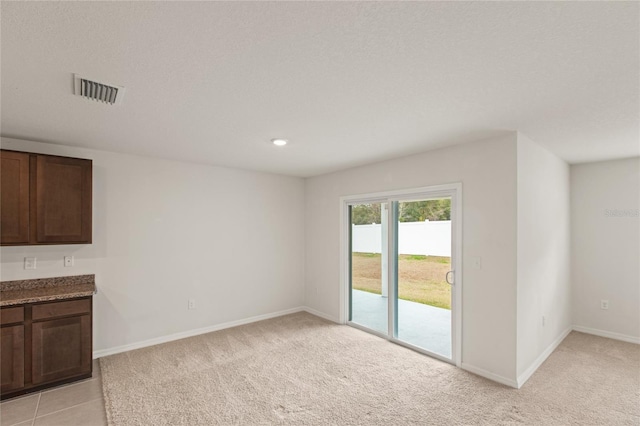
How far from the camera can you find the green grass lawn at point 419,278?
146 inches

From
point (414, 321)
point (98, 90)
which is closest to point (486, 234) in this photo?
point (414, 321)

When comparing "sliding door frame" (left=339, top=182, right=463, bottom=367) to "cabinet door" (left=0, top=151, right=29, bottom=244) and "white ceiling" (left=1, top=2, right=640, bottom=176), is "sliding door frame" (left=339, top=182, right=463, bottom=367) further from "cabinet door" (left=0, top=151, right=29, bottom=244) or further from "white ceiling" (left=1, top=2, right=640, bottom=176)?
"cabinet door" (left=0, top=151, right=29, bottom=244)

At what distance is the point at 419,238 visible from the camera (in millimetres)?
3945

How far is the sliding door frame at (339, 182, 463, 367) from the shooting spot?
11.3 ft

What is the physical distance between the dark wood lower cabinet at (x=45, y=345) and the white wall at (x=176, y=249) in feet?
1.98

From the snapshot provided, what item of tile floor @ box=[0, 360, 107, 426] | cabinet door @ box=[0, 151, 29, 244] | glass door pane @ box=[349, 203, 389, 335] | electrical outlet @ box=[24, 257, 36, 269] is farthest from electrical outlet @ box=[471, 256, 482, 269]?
electrical outlet @ box=[24, 257, 36, 269]

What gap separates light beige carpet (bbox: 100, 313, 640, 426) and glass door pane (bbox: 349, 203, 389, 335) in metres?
0.56

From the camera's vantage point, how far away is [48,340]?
295 centimetres

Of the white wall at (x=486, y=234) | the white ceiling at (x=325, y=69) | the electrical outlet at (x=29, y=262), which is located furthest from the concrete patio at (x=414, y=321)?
the electrical outlet at (x=29, y=262)

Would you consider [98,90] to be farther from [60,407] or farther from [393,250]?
[393,250]

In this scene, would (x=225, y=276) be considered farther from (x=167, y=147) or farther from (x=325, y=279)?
(x=167, y=147)

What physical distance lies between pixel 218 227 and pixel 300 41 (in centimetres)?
368

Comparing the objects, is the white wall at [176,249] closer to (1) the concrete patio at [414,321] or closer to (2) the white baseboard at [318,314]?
(2) the white baseboard at [318,314]

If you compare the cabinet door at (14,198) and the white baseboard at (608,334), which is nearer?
the cabinet door at (14,198)
